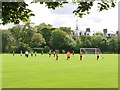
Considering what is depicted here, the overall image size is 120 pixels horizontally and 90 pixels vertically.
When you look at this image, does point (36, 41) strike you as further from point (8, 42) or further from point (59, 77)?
point (59, 77)

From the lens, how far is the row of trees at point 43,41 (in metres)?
103

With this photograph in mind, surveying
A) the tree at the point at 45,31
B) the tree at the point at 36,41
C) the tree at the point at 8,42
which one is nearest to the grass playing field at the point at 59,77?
the tree at the point at 36,41

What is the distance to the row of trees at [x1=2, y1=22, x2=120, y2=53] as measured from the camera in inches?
4058

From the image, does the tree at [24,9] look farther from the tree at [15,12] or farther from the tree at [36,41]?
the tree at [36,41]

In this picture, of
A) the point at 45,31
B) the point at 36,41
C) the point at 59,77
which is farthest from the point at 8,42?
the point at 59,77

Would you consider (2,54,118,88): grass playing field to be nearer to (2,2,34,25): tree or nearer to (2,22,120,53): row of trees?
(2,2,34,25): tree

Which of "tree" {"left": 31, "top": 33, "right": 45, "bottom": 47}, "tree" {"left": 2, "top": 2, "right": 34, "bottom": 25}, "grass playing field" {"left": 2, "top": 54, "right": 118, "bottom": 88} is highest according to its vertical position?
"tree" {"left": 2, "top": 2, "right": 34, "bottom": 25}

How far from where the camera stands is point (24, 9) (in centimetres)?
1191

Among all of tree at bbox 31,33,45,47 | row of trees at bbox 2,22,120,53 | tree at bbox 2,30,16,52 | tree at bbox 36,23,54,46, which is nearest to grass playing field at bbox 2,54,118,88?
row of trees at bbox 2,22,120,53

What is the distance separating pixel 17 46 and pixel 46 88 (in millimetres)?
88484

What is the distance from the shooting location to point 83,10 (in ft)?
37.2

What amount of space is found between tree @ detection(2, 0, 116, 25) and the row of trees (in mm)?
82905

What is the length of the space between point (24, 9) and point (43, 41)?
9623cm

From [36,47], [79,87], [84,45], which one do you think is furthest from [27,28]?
[79,87]
